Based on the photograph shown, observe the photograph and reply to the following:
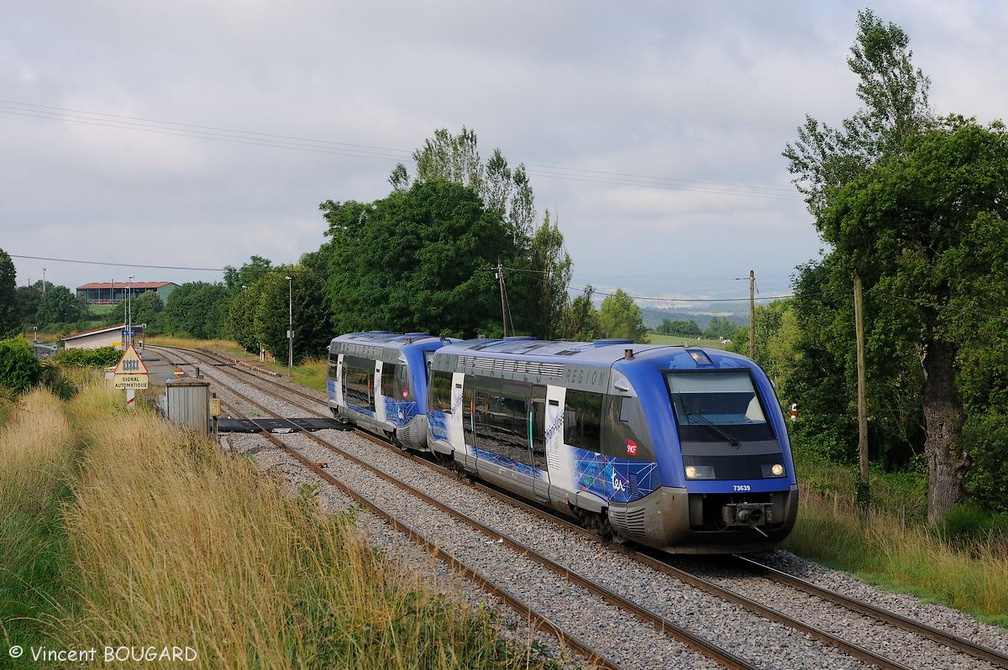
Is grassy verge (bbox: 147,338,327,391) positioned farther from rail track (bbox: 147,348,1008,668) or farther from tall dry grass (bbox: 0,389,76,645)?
rail track (bbox: 147,348,1008,668)

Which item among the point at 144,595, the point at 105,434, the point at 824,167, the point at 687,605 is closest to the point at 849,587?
the point at 687,605

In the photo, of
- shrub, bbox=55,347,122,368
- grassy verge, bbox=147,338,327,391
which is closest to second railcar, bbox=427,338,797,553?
grassy verge, bbox=147,338,327,391

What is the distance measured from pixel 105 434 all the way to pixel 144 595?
11338 mm

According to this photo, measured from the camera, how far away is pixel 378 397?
79.9 feet

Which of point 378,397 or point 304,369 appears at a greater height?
point 378,397

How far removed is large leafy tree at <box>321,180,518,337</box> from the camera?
4334cm

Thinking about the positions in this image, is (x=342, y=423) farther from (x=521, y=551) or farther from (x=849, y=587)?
(x=849, y=587)

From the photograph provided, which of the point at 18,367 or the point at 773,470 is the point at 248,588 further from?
the point at 18,367

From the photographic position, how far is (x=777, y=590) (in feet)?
33.3

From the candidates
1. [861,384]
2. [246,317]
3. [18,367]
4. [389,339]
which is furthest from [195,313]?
[861,384]

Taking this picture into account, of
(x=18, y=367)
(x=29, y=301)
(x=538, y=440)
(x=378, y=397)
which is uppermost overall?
(x=29, y=301)

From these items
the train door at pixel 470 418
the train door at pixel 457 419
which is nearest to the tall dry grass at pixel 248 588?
the train door at pixel 470 418

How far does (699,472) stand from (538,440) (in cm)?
402

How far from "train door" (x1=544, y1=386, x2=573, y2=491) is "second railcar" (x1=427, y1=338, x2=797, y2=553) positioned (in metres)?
0.02
